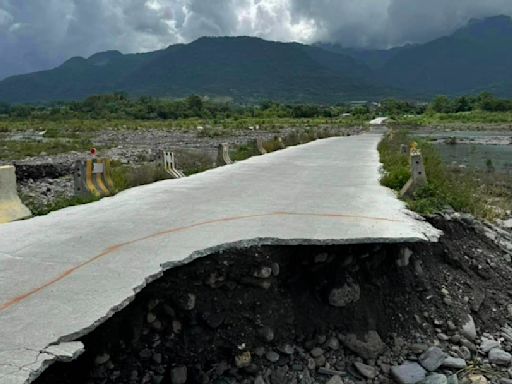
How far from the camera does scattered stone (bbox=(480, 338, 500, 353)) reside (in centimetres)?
656

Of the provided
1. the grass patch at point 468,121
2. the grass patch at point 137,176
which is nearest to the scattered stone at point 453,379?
the grass patch at point 137,176

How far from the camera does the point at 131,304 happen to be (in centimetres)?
548

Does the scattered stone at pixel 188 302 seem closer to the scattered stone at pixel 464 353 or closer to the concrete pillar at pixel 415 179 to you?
the scattered stone at pixel 464 353

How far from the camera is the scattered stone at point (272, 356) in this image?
5.87 m

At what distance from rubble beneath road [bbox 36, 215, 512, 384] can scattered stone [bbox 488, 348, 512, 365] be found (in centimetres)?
1

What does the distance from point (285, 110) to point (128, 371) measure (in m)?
123

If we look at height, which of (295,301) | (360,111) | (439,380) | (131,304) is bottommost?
(360,111)

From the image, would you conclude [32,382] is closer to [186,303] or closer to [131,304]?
[131,304]

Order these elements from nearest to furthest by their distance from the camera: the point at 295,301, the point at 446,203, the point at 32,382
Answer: the point at 32,382 → the point at 295,301 → the point at 446,203

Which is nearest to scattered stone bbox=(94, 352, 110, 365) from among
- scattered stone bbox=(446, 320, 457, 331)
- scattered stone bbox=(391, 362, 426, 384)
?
scattered stone bbox=(391, 362, 426, 384)

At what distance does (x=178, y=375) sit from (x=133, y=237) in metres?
2.33

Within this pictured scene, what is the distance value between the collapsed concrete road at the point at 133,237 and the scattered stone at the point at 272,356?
1334mm

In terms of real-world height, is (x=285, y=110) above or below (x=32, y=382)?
below

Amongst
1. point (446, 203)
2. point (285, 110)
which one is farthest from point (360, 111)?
point (446, 203)
